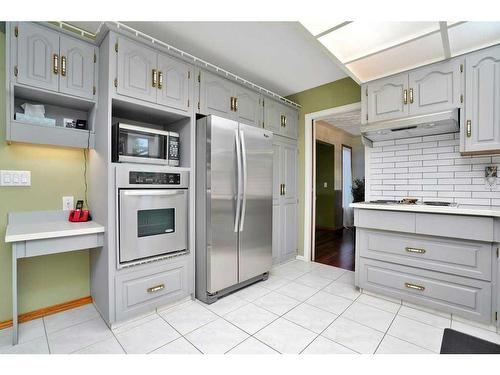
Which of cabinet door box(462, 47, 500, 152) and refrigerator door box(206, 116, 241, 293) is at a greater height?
cabinet door box(462, 47, 500, 152)

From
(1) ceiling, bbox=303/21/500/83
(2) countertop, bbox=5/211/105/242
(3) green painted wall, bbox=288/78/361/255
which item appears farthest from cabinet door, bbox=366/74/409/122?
(2) countertop, bbox=5/211/105/242

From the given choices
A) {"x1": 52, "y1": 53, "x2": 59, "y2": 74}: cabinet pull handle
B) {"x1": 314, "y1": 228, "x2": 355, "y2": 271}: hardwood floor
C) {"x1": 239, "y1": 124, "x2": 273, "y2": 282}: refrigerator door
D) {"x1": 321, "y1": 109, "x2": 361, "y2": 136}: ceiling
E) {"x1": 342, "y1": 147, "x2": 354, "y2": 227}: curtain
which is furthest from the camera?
{"x1": 342, "y1": 147, "x2": 354, "y2": 227}: curtain

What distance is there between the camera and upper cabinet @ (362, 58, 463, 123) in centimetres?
205

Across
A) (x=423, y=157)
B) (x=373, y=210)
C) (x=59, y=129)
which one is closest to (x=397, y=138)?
(x=423, y=157)

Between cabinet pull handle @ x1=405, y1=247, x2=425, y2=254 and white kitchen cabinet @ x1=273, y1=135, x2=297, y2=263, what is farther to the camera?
white kitchen cabinet @ x1=273, y1=135, x2=297, y2=263

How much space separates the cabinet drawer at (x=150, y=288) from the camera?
180 cm

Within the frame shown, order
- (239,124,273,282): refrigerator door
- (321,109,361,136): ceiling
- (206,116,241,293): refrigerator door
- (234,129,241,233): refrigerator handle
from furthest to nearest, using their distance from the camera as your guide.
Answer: (321,109,361,136): ceiling
(239,124,273,282): refrigerator door
(234,129,241,233): refrigerator handle
(206,116,241,293): refrigerator door

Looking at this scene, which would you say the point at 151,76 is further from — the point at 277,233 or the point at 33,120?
the point at 277,233

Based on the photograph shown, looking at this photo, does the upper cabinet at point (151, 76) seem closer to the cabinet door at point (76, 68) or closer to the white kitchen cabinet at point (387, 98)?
the cabinet door at point (76, 68)

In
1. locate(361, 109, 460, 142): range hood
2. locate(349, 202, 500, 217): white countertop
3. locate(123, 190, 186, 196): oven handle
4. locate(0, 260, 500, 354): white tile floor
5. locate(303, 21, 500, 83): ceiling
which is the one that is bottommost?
locate(0, 260, 500, 354): white tile floor

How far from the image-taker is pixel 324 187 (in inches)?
233

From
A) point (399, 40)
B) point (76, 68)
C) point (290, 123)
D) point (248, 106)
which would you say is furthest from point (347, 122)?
point (76, 68)

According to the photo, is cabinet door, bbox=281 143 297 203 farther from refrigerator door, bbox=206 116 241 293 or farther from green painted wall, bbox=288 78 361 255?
refrigerator door, bbox=206 116 241 293

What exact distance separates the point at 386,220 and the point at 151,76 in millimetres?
2474
